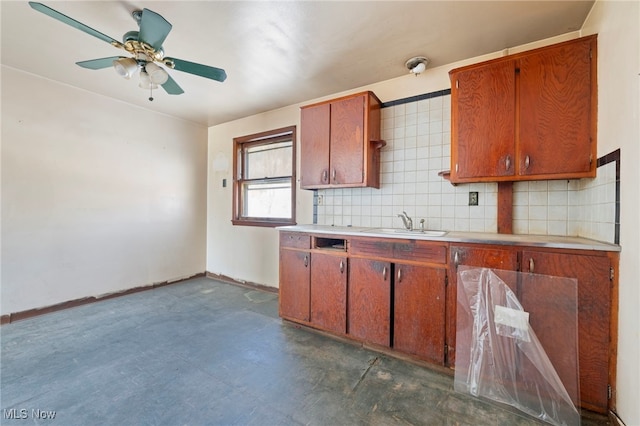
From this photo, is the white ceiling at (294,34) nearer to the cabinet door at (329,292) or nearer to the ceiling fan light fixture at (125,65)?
the ceiling fan light fixture at (125,65)

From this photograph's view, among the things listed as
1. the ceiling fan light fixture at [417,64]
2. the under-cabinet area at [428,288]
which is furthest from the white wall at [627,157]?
the ceiling fan light fixture at [417,64]

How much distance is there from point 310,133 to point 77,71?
253 centimetres

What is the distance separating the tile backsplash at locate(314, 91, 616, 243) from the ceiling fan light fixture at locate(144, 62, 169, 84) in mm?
1934

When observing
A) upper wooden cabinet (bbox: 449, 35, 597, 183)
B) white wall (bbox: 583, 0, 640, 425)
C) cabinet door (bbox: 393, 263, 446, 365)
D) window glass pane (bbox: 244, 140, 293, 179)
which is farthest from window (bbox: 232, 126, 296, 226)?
white wall (bbox: 583, 0, 640, 425)

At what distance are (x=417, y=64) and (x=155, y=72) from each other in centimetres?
224

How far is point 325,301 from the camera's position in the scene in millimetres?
2486

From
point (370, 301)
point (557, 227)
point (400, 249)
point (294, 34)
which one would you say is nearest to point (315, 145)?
point (294, 34)

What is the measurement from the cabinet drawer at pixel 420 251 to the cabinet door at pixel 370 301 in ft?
0.50

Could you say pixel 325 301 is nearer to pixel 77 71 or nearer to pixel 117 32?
pixel 117 32

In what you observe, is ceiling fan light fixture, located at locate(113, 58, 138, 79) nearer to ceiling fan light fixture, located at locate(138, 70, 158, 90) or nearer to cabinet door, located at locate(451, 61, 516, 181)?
ceiling fan light fixture, located at locate(138, 70, 158, 90)

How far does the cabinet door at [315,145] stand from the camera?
2.81 metres

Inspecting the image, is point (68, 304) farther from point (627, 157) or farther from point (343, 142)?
point (627, 157)

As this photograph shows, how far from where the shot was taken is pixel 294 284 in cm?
269

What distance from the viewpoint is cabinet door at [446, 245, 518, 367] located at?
1.77 metres
